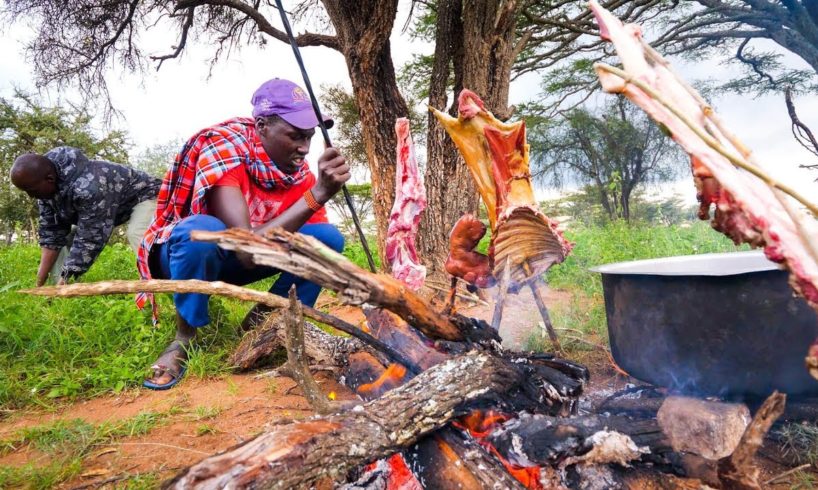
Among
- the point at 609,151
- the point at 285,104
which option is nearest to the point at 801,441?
the point at 285,104

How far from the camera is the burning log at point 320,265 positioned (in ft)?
3.33

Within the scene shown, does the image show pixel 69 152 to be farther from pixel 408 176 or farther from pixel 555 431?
pixel 555 431

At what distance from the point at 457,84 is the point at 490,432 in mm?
3970

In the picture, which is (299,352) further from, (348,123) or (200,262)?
(348,123)

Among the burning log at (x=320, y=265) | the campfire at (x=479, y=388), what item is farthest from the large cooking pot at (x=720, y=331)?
the burning log at (x=320, y=265)

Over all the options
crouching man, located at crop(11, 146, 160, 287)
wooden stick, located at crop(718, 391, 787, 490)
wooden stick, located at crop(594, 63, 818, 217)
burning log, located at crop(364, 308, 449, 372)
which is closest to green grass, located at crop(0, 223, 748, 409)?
crouching man, located at crop(11, 146, 160, 287)

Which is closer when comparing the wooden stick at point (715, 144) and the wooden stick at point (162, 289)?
the wooden stick at point (715, 144)

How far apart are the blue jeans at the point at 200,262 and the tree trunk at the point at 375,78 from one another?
1.57m

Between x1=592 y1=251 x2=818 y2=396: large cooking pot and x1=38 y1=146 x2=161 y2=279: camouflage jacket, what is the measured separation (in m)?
4.35

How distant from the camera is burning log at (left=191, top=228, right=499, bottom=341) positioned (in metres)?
1.02

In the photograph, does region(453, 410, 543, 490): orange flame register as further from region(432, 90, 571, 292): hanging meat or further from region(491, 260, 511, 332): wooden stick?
region(432, 90, 571, 292): hanging meat

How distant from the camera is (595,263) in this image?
17.6 ft

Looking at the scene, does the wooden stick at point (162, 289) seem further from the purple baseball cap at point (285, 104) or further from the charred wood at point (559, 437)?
the purple baseball cap at point (285, 104)

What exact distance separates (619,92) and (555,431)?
950mm
